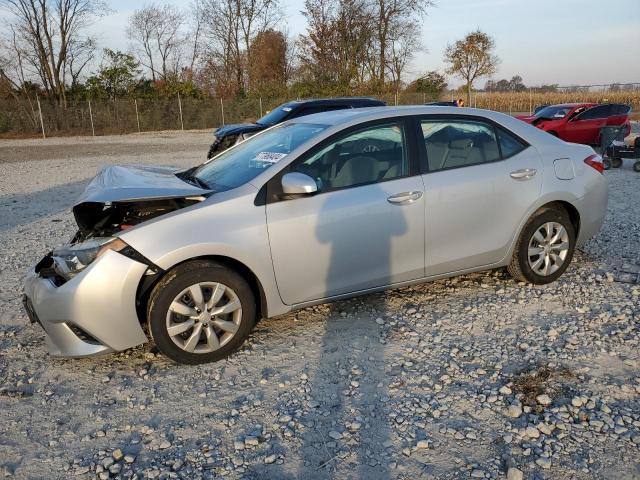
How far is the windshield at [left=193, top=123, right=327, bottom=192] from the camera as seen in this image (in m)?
4.04

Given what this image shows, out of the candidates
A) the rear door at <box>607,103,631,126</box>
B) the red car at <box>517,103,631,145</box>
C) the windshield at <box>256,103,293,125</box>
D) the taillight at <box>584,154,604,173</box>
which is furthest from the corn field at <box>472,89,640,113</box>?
the taillight at <box>584,154,604,173</box>

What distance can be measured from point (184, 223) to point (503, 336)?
2.46 metres

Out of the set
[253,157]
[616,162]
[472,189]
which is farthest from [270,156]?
[616,162]

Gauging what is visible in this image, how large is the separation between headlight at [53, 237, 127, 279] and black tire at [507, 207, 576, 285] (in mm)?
3274

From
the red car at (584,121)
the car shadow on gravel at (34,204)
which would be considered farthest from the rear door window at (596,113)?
the car shadow on gravel at (34,204)

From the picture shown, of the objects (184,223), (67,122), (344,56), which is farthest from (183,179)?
(344,56)

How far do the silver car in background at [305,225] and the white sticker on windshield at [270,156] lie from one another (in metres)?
0.01

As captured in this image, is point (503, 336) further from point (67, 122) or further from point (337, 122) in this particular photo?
point (67, 122)

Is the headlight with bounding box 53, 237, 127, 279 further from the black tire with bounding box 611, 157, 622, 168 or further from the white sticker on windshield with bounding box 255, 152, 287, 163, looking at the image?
the black tire with bounding box 611, 157, 622, 168

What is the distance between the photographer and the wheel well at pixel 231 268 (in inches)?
139

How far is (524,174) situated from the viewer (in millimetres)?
4559

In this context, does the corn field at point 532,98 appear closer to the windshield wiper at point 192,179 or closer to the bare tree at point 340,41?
the bare tree at point 340,41

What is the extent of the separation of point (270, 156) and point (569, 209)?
2770mm

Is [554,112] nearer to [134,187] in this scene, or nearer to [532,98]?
[134,187]
